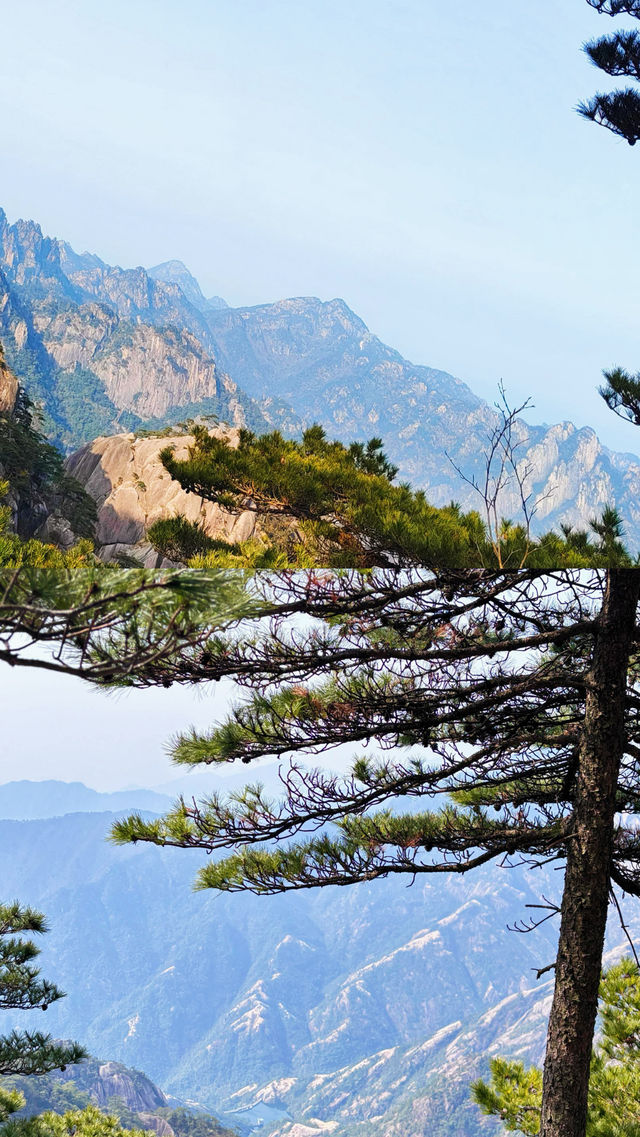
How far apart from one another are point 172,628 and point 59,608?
286mm

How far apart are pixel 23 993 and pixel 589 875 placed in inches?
181

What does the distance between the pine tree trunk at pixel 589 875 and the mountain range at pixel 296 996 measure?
122 meters

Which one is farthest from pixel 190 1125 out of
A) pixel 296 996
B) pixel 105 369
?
pixel 296 996

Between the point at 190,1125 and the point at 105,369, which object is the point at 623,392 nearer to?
the point at 190,1125

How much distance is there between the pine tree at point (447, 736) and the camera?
3.86 m

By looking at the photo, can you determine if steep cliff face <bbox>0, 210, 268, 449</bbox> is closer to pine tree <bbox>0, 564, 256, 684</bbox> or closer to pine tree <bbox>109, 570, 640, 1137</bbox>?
pine tree <bbox>109, 570, 640, 1137</bbox>

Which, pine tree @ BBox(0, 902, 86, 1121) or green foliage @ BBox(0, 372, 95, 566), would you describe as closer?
pine tree @ BBox(0, 902, 86, 1121)

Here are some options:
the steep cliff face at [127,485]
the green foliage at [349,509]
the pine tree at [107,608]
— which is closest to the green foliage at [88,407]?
the steep cliff face at [127,485]

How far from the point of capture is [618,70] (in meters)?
4.25

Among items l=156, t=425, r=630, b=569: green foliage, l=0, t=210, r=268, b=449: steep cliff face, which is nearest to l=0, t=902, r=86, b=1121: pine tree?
l=156, t=425, r=630, b=569: green foliage

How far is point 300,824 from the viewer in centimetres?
454

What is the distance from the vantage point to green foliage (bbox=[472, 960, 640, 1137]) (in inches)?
212

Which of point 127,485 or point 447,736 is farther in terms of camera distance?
point 127,485

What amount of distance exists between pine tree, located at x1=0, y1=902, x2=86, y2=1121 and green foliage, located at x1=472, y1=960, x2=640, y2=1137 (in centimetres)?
316
